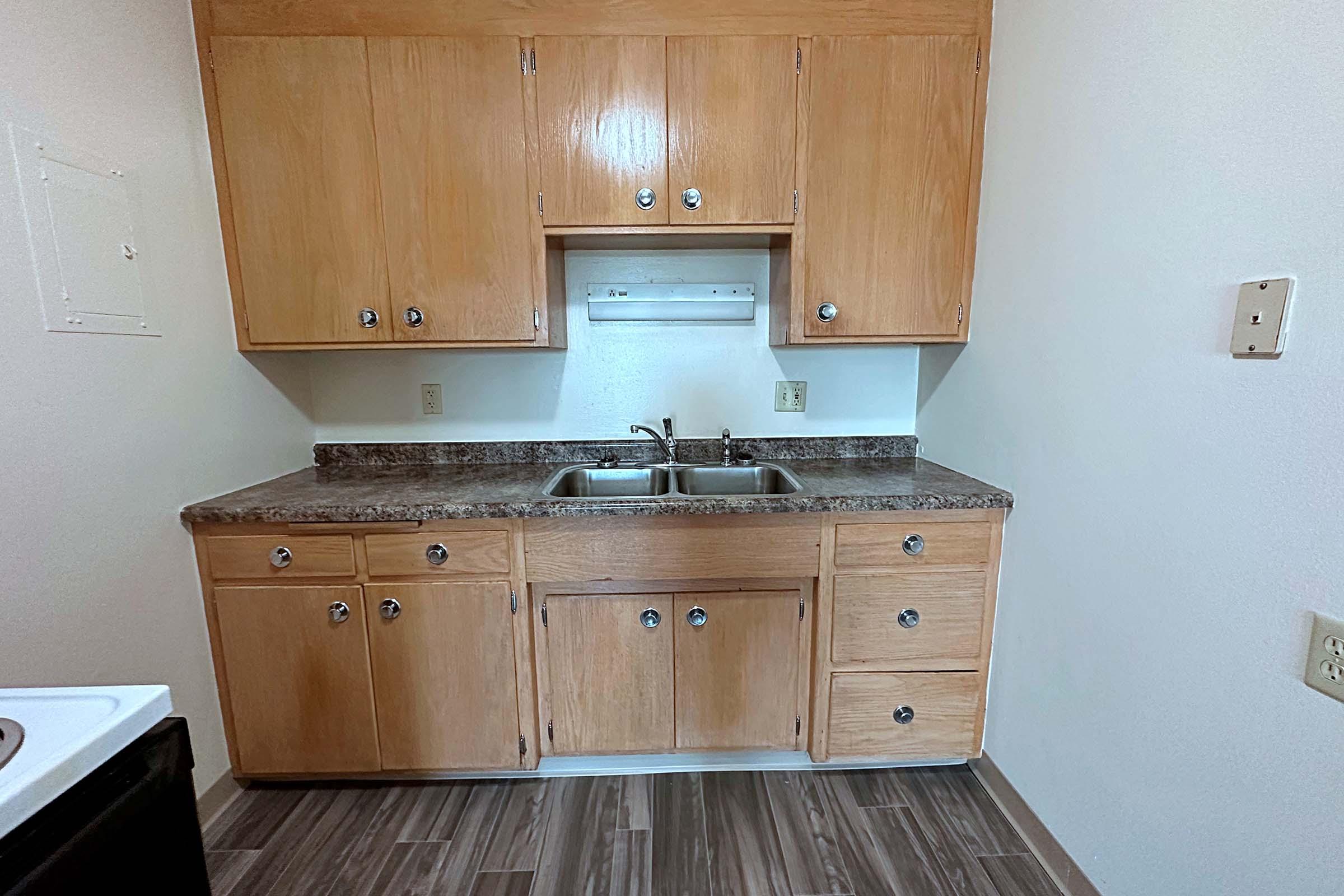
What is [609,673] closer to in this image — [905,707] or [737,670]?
[737,670]

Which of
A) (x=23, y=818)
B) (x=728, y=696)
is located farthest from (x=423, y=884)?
(x=23, y=818)

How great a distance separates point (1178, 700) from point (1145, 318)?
706 mm

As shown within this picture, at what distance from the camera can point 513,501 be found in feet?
4.80

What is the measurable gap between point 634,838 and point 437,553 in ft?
2.98

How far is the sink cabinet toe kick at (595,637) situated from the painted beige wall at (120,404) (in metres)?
0.15

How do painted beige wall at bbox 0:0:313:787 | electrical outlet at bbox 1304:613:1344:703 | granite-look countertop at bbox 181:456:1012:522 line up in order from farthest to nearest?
granite-look countertop at bbox 181:456:1012:522 < painted beige wall at bbox 0:0:313:787 < electrical outlet at bbox 1304:613:1344:703

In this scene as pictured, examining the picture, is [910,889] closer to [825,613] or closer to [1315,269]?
[825,613]

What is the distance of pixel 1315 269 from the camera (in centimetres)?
78

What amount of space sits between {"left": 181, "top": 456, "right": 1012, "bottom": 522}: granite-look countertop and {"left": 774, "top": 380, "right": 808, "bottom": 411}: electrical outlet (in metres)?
0.39

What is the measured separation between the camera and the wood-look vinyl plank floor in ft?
4.31

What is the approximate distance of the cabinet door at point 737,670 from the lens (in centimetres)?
153

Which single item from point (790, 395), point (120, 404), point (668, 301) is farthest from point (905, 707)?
point (120, 404)

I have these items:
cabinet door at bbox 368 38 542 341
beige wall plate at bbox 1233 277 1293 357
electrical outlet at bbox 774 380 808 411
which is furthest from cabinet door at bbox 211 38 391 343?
beige wall plate at bbox 1233 277 1293 357

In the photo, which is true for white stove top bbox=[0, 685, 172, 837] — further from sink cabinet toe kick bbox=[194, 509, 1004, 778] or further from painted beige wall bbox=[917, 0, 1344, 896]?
painted beige wall bbox=[917, 0, 1344, 896]
